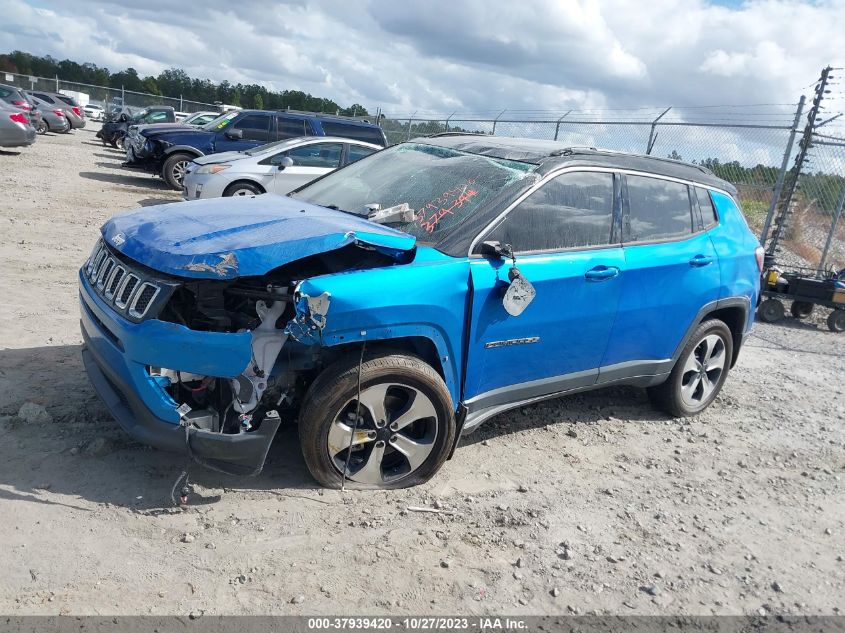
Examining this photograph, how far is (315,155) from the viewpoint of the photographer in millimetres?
11688

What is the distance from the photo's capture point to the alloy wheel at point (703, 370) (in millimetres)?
5219

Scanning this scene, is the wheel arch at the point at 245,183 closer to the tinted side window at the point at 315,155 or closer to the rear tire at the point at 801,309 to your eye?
the tinted side window at the point at 315,155

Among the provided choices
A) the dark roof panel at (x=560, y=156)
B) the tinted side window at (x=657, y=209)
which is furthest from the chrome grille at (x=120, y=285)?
the tinted side window at (x=657, y=209)

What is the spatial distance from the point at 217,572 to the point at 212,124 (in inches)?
541

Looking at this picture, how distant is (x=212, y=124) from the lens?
15109mm

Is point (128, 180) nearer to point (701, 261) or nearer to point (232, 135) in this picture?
point (232, 135)

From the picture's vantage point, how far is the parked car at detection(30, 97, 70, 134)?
26955 millimetres

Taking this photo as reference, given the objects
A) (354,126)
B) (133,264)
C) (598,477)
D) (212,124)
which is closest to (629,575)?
(598,477)

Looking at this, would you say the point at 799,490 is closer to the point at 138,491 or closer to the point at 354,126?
the point at 138,491

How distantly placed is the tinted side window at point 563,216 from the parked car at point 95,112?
44739 mm

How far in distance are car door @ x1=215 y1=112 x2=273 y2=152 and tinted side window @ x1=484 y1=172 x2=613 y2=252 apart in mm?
11087

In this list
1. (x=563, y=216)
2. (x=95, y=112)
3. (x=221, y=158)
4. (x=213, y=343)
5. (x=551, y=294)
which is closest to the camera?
(x=213, y=343)

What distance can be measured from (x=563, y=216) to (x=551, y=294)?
0.54m

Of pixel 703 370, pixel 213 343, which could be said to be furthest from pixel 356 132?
pixel 213 343
